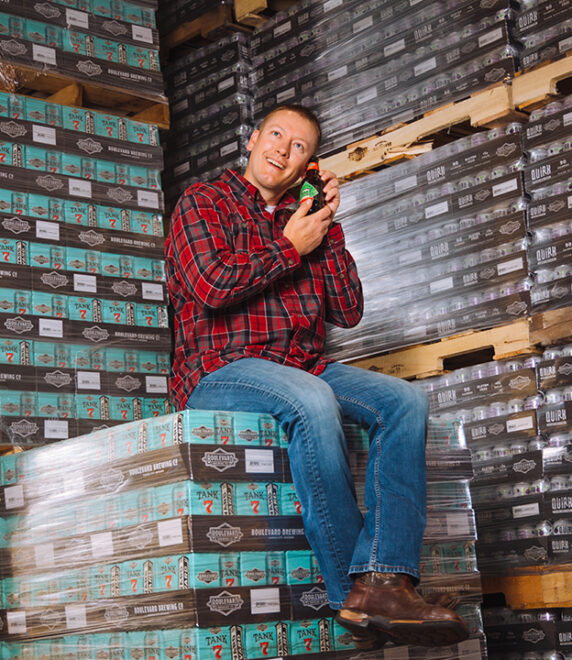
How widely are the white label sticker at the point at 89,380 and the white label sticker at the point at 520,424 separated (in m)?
2.01

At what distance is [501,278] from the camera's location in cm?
494

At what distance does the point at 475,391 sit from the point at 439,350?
30 centimetres

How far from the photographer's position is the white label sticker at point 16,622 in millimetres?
4102

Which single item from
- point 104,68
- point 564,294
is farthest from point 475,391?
point 104,68

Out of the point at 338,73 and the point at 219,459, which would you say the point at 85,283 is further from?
the point at 219,459

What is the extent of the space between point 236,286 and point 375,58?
2.42 metres

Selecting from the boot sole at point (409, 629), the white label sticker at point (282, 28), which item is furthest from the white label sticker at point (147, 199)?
the boot sole at point (409, 629)

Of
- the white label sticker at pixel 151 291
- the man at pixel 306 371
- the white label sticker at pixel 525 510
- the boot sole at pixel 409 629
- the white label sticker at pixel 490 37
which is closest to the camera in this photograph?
the boot sole at pixel 409 629

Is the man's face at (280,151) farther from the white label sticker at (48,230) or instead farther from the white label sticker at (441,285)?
the white label sticker at (48,230)

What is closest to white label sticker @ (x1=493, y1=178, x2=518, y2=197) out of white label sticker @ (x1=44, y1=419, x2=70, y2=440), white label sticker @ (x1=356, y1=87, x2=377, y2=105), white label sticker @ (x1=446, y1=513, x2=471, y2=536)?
white label sticker @ (x1=356, y1=87, x2=377, y2=105)

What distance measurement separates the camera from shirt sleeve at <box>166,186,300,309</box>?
368 centimetres

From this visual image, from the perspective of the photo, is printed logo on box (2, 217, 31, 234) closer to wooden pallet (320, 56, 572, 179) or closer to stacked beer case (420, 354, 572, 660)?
wooden pallet (320, 56, 572, 179)

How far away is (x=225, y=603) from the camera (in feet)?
11.1

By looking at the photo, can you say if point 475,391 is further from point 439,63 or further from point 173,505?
point 173,505
